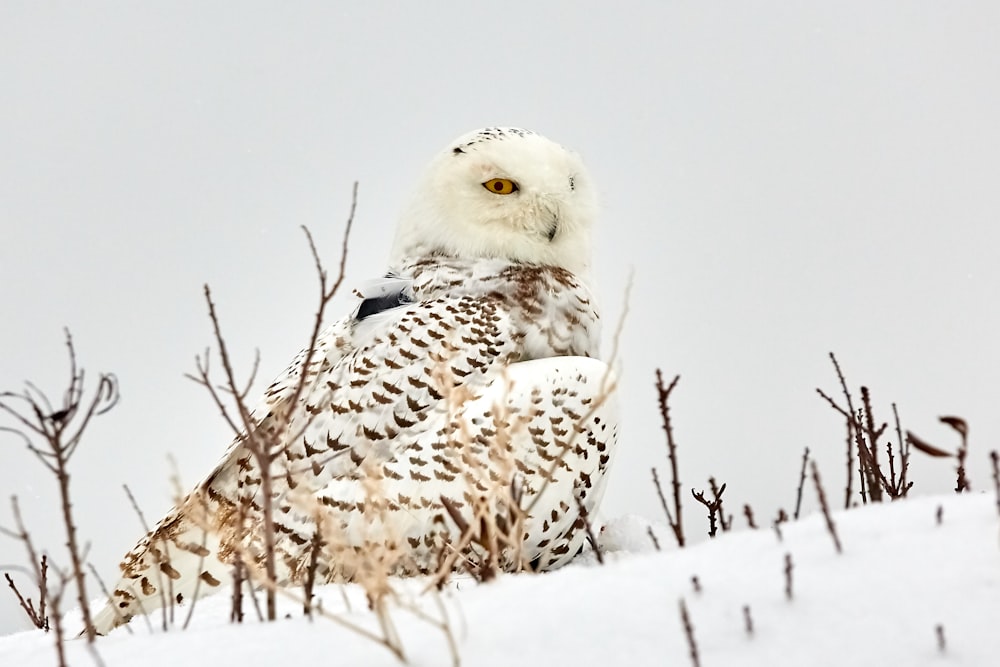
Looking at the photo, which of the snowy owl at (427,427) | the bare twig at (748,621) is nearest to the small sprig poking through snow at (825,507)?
the bare twig at (748,621)

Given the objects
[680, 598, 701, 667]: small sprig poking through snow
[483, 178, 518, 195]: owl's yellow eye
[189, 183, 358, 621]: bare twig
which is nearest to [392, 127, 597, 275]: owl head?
[483, 178, 518, 195]: owl's yellow eye

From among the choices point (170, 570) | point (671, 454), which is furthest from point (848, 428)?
point (170, 570)

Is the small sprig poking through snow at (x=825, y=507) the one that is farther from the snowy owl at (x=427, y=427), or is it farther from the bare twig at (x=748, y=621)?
the snowy owl at (x=427, y=427)

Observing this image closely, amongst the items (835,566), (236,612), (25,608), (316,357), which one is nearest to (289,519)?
(316,357)

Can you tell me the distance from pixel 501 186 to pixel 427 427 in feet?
4.41

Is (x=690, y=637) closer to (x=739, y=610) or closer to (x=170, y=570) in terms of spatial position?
(x=739, y=610)

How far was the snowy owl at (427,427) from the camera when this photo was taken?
311 centimetres

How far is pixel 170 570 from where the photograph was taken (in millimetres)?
3182

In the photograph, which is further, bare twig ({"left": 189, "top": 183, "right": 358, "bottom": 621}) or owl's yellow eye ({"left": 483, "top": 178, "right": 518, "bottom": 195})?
owl's yellow eye ({"left": 483, "top": 178, "right": 518, "bottom": 195})

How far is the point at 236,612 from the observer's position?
208cm

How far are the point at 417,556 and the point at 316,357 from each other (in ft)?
3.10

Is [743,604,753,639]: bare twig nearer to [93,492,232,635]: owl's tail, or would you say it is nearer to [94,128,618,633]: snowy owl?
[94,128,618,633]: snowy owl

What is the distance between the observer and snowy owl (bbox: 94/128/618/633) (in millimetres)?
3111

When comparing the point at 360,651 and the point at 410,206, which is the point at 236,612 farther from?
the point at 410,206
